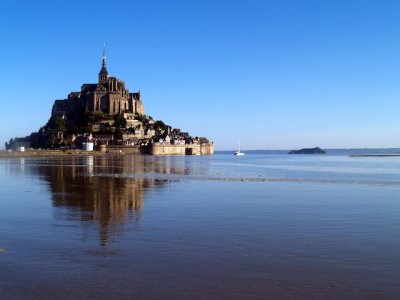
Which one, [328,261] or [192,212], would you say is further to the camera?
[192,212]

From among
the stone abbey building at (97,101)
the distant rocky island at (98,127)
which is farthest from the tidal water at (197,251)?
the stone abbey building at (97,101)

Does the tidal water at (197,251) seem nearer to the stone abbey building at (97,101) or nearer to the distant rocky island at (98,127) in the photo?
the distant rocky island at (98,127)

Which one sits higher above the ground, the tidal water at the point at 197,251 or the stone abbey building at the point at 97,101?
the stone abbey building at the point at 97,101

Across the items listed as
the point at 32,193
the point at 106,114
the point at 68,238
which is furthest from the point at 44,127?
the point at 68,238

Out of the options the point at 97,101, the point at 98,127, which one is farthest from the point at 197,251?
the point at 97,101

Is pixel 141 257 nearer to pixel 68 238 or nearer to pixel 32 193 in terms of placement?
pixel 68 238

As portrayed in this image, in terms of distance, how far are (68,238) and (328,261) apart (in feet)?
21.3

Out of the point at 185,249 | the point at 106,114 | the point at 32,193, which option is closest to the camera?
the point at 185,249

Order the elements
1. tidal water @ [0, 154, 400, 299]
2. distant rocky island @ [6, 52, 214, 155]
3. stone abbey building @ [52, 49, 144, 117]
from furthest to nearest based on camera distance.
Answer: stone abbey building @ [52, 49, 144, 117] → distant rocky island @ [6, 52, 214, 155] → tidal water @ [0, 154, 400, 299]

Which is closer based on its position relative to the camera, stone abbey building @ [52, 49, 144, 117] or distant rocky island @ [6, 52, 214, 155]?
distant rocky island @ [6, 52, 214, 155]

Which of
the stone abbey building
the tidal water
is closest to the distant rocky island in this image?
the stone abbey building

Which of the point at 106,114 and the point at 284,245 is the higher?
the point at 106,114

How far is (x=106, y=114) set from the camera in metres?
191

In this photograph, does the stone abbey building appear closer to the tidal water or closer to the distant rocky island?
the distant rocky island
